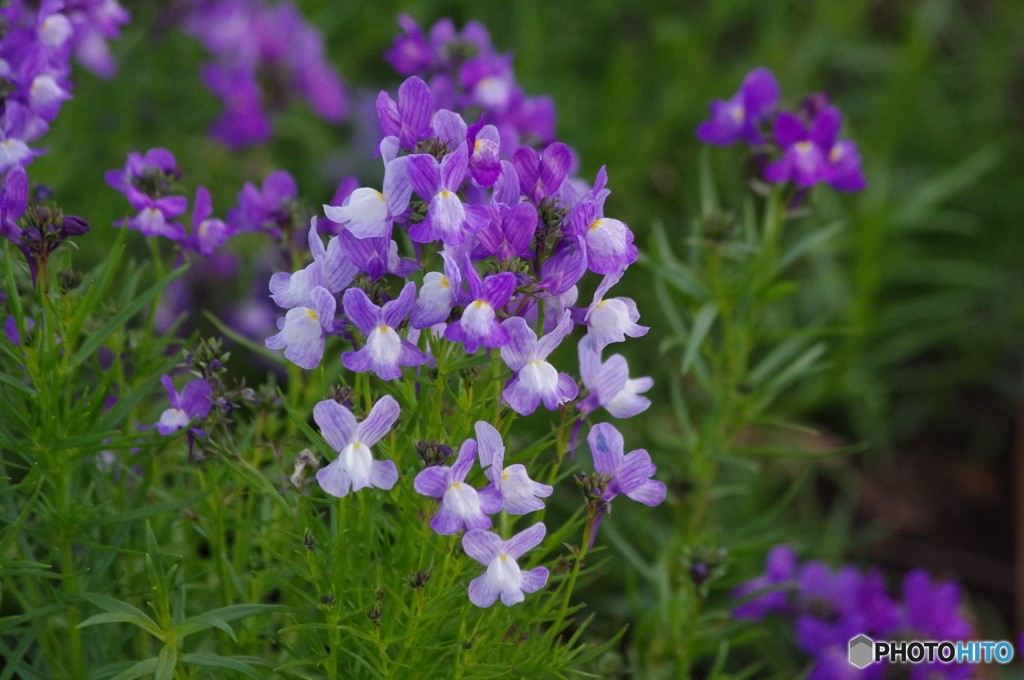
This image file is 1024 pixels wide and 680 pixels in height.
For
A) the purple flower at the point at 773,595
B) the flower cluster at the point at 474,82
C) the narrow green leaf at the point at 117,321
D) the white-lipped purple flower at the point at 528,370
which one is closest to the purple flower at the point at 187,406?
the narrow green leaf at the point at 117,321

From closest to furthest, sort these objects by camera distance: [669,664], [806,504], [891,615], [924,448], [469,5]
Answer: [669,664] → [891,615] → [806,504] → [924,448] → [469,5]

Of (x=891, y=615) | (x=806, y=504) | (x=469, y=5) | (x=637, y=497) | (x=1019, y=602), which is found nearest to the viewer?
(x=637, y=497)

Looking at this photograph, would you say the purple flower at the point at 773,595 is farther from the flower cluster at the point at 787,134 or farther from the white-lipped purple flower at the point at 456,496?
the white-lipped purple flower at the point at 456,496

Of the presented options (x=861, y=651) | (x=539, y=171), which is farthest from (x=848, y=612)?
A: (x=539, y=171)

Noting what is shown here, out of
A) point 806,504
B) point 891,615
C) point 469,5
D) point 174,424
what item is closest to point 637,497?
point 174,424

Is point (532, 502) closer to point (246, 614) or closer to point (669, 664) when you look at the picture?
point (246, 614)

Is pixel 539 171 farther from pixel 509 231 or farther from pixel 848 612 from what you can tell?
pixel 848 612
